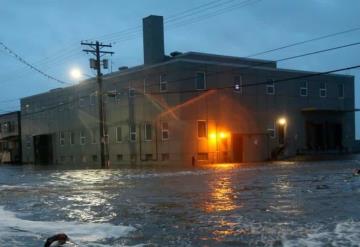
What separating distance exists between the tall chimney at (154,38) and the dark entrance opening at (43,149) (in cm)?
2446

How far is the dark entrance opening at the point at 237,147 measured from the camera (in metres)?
50.8

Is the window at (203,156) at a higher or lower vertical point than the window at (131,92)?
lower

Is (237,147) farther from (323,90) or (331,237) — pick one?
(331,237)

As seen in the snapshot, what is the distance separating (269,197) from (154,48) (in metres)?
35.4

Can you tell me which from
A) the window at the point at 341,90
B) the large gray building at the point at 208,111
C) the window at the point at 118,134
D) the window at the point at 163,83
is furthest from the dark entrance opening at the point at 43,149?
the window at the point at 341,90

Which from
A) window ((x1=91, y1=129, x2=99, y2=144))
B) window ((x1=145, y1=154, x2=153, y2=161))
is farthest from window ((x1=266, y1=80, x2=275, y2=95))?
window ((x1=91, y1=129, x2=99, y2=144))

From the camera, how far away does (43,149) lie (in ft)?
243

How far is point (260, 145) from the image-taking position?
51.9 meters

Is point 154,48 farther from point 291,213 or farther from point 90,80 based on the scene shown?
point 291,213

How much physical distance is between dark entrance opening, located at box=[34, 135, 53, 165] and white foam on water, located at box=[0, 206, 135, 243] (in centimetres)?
5826

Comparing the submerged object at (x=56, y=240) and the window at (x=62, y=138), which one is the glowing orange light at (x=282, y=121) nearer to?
the window at (x=62, y=138)

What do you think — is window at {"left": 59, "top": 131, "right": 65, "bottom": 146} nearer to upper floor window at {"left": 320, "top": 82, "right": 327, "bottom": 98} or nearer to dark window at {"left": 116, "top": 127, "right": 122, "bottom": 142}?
dark window at {"left": 116, "top": 127, "right": 122, "bottom": 142}

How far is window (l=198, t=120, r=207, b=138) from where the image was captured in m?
48.6

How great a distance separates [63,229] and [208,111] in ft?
120
